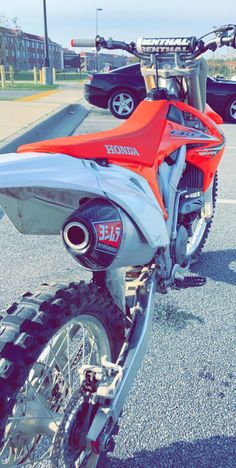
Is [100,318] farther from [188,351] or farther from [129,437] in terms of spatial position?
[188,351]

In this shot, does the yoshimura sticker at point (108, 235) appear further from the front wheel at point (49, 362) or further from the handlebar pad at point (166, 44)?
the handlebar pad at point (166, 44)

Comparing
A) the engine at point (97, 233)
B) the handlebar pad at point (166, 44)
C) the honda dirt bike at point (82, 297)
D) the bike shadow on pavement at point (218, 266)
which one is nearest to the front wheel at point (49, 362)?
the honda dirt bike at point (82, 297)

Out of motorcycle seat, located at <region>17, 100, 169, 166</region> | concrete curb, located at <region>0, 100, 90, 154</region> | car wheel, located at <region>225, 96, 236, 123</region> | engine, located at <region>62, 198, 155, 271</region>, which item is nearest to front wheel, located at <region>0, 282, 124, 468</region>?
engine, located at <region>62, 198, 155, 271</region>

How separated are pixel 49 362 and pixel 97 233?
54 centimetres

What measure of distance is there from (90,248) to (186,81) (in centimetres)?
160

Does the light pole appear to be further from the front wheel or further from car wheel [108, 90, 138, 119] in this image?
the front wheel

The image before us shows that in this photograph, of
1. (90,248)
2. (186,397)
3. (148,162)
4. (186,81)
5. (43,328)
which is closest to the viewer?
(43,328)

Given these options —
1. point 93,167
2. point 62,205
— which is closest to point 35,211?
point 62,205

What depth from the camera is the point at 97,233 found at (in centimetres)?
149

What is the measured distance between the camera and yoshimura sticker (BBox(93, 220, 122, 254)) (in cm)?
150

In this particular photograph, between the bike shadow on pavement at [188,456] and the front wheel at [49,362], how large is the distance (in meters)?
0.25

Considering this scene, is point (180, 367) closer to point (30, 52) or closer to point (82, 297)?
point (82, 297)

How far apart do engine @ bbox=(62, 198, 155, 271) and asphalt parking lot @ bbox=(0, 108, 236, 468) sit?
2.68 ft

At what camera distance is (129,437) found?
1.98 m
